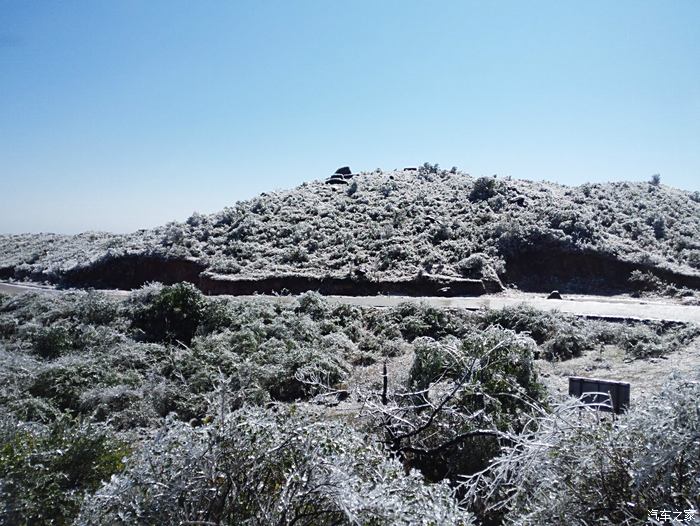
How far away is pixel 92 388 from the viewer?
8.84m

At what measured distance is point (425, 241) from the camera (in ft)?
75.1

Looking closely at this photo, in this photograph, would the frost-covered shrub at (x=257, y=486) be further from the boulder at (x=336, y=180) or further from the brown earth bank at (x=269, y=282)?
the boulder at (x=336, y=180)

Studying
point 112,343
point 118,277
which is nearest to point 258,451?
point 112,343

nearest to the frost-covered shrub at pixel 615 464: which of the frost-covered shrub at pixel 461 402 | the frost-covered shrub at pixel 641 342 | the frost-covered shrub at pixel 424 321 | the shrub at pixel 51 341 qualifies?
the frost-covered shrub at pixel 461 402

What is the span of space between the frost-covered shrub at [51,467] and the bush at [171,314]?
331 inches

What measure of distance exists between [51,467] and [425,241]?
19636 mm

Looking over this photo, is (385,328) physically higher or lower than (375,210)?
lower

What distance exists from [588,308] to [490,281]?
518cm

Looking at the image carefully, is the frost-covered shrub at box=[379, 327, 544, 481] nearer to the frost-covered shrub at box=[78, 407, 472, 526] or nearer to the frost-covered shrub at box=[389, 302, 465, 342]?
the frost-covered shrub at box=[78, 407, 472, 526]

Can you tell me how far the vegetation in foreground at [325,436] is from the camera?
103 inches

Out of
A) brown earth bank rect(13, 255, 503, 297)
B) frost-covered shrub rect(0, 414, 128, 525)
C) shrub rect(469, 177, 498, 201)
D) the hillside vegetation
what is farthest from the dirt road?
frost-covered shrub rect(0, 414, 128, 525)

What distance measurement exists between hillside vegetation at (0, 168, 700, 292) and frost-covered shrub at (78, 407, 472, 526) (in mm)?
16926

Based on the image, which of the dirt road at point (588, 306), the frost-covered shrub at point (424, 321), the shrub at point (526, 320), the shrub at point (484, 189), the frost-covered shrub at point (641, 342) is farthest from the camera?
the shrub at point (484, 189)

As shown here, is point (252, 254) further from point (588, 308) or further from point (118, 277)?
point (588, 308)
